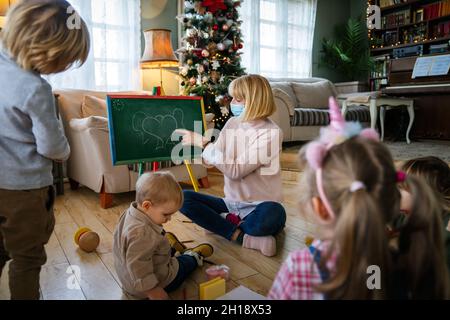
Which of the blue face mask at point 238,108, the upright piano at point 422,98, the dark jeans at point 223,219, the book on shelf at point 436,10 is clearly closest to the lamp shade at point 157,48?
the blue face mask at point 238,108

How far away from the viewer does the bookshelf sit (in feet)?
15.4

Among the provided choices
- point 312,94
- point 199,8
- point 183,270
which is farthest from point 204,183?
point 312,94

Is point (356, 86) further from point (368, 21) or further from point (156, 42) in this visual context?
point (156, 42)

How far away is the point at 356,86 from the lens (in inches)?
216

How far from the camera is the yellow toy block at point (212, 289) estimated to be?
3.98ft

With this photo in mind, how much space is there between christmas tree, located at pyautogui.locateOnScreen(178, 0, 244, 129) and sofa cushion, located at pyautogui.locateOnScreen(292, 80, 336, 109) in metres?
1.24

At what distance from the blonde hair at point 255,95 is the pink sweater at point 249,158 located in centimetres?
6

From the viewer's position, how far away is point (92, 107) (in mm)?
3004

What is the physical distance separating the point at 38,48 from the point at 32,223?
51 cm

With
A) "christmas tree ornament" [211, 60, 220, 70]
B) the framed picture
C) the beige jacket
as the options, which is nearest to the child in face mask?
the beige jacket

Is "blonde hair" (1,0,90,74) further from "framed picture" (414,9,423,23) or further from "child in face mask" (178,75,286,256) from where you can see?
"framed picture" (414,9,423,23)
